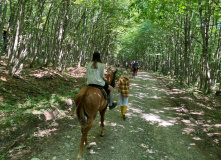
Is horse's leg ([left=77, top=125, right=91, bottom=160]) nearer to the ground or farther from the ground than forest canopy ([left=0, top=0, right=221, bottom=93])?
nearer to the ground

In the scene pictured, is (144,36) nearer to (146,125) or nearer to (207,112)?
(207,112)

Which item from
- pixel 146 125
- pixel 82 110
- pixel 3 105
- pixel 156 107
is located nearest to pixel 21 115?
pixel 3 105

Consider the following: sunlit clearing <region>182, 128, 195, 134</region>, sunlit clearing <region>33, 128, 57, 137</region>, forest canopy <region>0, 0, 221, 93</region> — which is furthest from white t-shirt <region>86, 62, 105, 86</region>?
forest canopy <region>0, 0, 221, 93</region>

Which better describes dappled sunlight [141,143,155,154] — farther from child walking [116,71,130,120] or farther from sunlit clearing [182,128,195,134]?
sunlit clearing [182,128,195,134]

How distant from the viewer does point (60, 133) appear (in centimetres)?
515

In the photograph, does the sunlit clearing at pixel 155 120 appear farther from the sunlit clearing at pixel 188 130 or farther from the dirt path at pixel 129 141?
the sunlit clearing at pixel 188 130

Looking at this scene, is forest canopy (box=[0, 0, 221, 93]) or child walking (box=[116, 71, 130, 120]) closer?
child walking (box=[116, 71, 130, 120])

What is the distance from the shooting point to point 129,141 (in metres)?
5.25

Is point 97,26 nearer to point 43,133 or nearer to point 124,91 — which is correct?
point 124,91

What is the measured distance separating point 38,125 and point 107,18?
635 inches

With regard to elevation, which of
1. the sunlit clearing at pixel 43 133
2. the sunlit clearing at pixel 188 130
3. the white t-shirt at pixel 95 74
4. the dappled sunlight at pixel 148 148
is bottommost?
the sunlit clearing at pixel 188 130

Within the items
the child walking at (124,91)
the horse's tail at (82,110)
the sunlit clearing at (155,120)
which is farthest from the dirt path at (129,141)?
the horse's tail at (82,110)

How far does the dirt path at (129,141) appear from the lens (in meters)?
4.25

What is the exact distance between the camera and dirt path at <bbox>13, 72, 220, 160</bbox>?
425 centimetres
